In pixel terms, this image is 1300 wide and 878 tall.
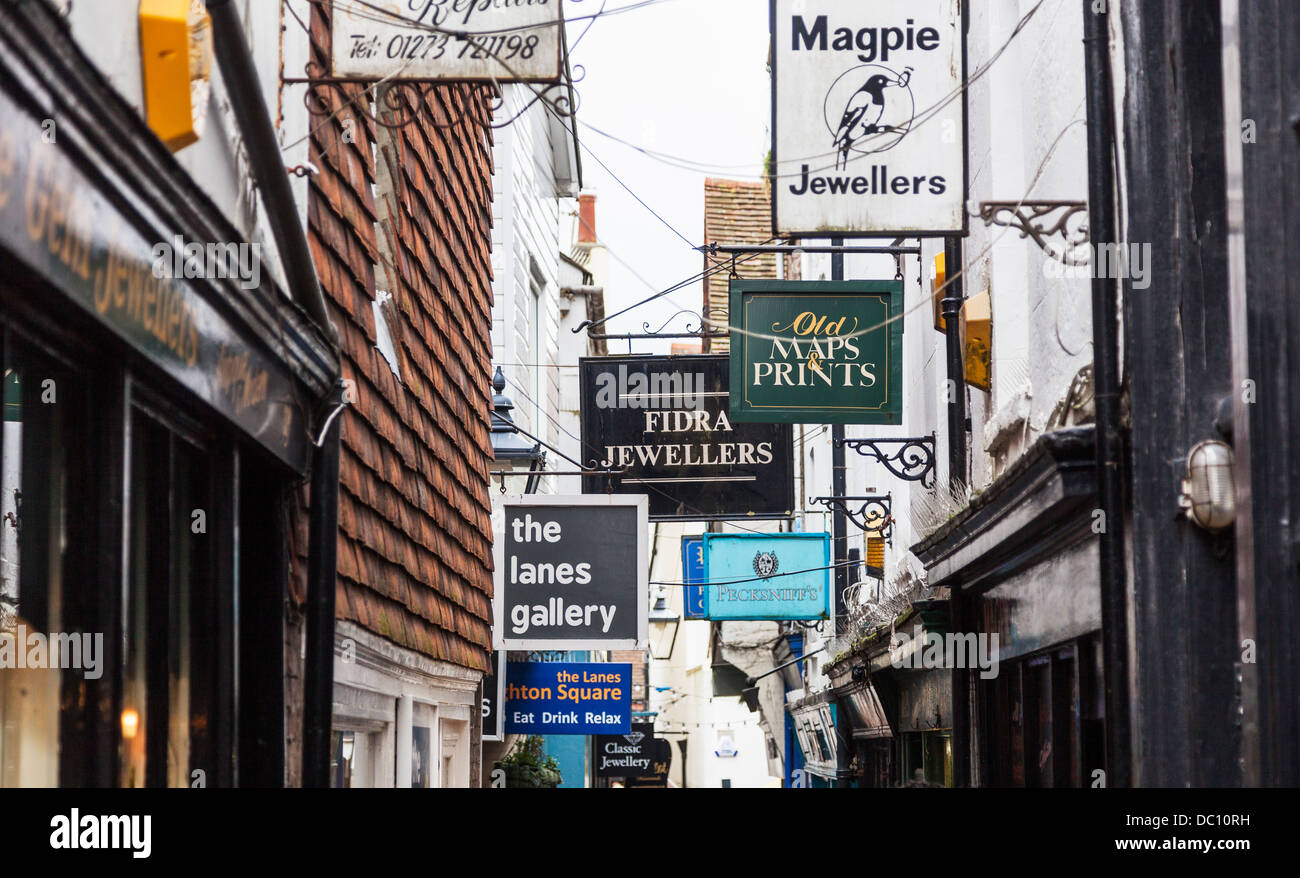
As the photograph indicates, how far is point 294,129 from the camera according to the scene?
19.9 ft

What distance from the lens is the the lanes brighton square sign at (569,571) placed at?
1068cm

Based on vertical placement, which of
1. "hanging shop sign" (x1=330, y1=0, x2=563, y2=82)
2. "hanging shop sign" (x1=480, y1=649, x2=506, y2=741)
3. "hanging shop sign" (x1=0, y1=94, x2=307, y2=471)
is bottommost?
"hanging shop sign" (x1=480, y1=649, x2=506, y2=741)

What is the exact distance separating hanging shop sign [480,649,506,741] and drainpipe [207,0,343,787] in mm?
6563

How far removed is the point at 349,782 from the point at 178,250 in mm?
3440

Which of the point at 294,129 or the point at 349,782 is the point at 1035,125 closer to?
the point at 294,129

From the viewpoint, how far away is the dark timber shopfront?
10.9ft

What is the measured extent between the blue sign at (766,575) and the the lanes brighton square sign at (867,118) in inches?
323

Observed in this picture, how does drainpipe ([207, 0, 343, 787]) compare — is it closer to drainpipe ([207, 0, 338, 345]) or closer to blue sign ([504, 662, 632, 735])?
drainpipe ([207, 0, 338, 345])

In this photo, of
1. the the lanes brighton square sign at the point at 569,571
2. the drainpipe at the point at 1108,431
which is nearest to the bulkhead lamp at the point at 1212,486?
the drainpipe at the point at 1108,431

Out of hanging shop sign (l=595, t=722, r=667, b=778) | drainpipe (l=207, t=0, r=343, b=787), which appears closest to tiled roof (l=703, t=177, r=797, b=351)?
hanging shop sign (l=595, t=722, r=667, b=778)

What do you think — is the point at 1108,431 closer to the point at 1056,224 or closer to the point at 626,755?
the point at 1056,224

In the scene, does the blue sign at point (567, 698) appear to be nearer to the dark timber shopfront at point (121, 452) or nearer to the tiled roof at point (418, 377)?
the tiled roof at point (418, 377)

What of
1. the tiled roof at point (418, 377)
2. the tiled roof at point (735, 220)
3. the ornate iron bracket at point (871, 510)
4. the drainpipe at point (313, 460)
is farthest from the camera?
the tiled roof at point (735, 220)

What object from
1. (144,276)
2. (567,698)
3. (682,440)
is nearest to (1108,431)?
(144,276)
